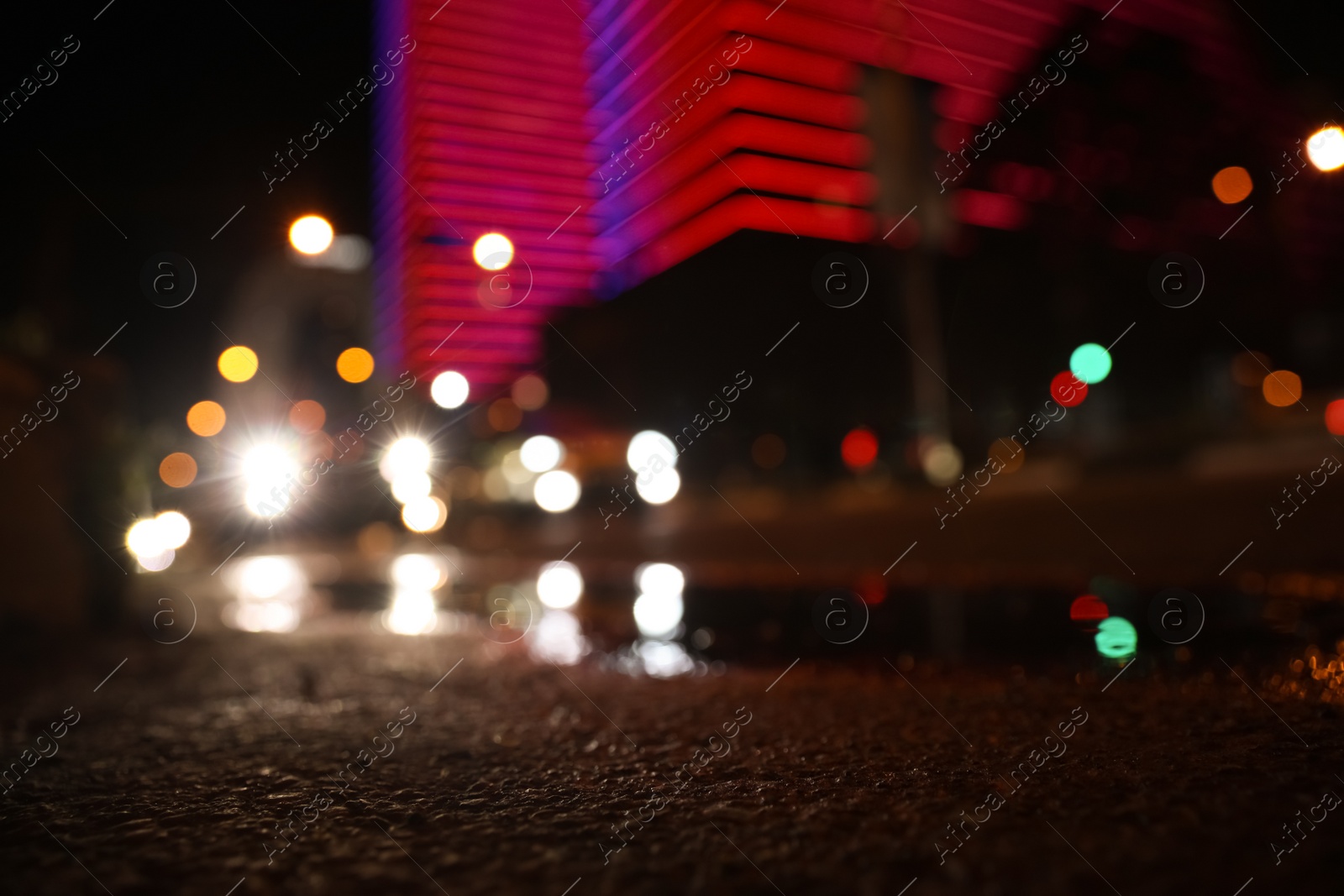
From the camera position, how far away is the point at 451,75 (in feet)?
34.1

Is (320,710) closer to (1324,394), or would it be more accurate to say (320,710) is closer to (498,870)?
(498,870)

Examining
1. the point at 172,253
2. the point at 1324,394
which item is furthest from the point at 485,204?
the point at 1324,394

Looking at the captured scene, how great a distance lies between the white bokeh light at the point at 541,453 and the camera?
23609 mm

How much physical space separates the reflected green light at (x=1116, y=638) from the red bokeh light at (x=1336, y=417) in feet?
37.0

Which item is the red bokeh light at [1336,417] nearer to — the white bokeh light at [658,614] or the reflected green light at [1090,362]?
the reflected green light at [1090,362]

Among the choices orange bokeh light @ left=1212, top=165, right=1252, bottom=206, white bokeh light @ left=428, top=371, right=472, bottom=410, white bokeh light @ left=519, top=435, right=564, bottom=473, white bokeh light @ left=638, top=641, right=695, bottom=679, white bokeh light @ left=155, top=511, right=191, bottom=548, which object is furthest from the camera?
white bokeh light @ left=519, top=435, right=564, bottom=473

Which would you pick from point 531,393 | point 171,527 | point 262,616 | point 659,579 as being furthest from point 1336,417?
point 531,393

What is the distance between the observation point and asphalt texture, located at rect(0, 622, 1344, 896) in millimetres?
1633

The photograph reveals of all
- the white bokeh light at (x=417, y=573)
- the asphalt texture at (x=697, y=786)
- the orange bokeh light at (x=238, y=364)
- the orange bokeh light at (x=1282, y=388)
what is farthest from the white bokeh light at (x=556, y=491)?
the asphalt texture at (x=697, y=786)

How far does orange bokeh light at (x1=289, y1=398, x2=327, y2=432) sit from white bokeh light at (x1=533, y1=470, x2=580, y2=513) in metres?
5.90

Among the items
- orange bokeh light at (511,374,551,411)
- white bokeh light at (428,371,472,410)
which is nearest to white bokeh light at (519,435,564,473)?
orange bokeh light at (511,374,551,411)

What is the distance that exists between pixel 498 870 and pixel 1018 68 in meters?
13.8

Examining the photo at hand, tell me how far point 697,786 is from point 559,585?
6.27 meters

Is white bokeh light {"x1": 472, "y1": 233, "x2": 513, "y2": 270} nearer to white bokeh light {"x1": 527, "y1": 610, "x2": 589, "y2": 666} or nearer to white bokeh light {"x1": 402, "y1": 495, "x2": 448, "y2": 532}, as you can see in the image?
white bokeh light {"x1": 527, "y1": 610, "x2": 589, "y2": 666}
